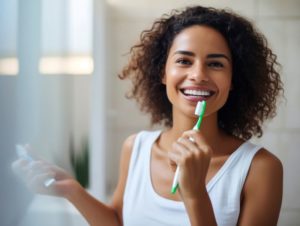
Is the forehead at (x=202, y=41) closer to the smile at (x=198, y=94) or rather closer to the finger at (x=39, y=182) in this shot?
the smile at (x=198, y=94)

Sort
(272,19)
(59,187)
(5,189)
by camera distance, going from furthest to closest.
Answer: (272,19), (59,187), (5,189)

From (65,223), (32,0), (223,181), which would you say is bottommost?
(65,223)

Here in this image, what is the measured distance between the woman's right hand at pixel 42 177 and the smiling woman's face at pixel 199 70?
182mm

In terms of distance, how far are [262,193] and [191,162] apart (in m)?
0.16

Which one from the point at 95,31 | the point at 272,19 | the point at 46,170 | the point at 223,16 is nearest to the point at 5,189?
the point at 46,170

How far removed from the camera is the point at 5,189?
395mm

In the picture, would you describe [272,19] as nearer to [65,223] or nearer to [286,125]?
[286,125]

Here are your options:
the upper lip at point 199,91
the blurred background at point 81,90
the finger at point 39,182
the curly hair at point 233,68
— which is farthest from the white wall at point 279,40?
the finger at point 39,182

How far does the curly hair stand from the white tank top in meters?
0.07

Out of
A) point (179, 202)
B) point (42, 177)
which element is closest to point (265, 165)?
point (179, 202)

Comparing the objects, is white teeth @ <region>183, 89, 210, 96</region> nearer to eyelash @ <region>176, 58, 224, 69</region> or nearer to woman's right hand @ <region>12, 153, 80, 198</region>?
eyelash @ <region>176, 58, 224, 69</region>

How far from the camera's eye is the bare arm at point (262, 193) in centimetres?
46

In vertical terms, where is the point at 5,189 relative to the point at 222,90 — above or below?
below

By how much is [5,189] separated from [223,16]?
0.35 metres
